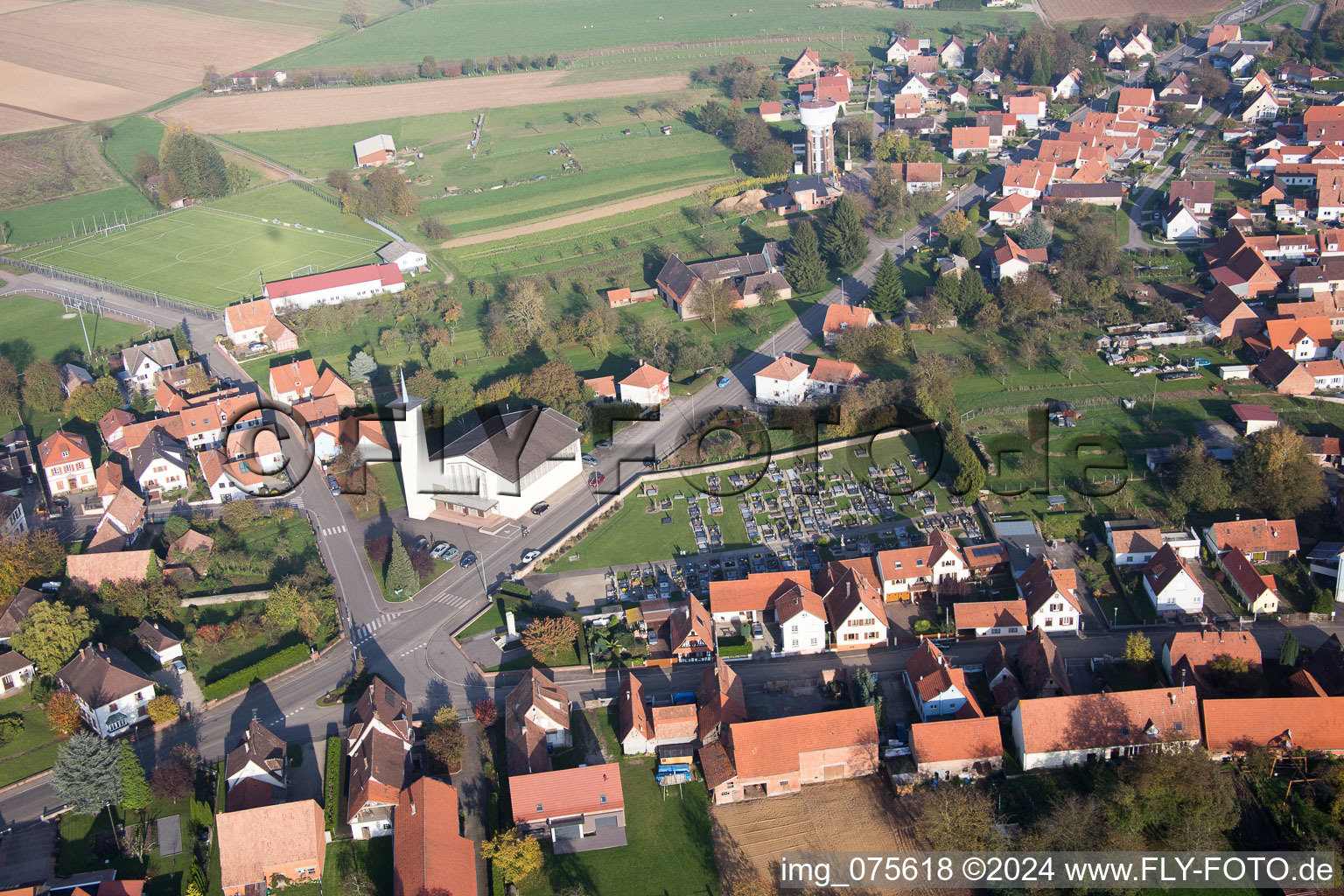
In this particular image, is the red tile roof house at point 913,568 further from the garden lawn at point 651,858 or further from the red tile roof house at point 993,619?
the garden lawn at point 651,858

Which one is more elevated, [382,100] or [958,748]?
[382,100]

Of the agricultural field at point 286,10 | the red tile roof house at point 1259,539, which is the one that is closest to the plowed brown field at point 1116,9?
the agricultural field at point 286,10

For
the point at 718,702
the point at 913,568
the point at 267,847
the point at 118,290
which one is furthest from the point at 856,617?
the point at 118,290

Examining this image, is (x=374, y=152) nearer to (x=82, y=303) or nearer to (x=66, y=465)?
(x=82, y=303)

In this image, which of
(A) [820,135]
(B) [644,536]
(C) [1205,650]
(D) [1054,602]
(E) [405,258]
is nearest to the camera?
(C) [1205,650]

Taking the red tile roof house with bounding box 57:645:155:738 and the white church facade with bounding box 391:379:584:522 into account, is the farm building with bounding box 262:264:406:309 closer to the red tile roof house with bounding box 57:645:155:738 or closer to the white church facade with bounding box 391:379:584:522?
the white church facade with bounding box 391:379:584:522

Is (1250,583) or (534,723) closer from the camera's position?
(534,723)
